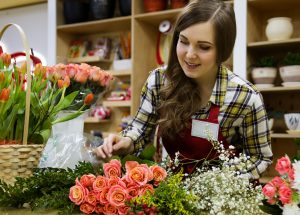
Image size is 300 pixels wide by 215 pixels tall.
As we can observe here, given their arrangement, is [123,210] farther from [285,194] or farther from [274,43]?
[274,43]

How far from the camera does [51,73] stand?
1.12 metres

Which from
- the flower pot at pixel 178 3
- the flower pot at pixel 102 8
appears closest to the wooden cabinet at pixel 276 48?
the flower pot at pixel 178 3

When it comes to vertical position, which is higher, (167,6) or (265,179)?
(167,6)

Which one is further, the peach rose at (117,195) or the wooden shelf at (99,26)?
the wooden shelf at (99,26)

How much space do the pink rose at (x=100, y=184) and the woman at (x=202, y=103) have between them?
373 mm

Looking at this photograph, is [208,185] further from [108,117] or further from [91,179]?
[108,117]

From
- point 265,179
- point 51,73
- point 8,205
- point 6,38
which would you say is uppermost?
point 6,38

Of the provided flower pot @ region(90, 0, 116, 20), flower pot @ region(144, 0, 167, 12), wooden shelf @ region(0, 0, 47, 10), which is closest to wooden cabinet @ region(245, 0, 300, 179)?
flower pot @ region(144, 0, 167, 12)

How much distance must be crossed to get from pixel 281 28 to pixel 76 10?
165 cm

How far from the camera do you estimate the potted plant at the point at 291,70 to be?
2.38 m

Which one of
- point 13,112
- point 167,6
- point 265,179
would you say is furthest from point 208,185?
point 167,6

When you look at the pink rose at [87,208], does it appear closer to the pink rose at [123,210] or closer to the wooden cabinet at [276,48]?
the pink rose at [123,210]

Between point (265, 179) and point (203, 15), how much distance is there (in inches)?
61.6

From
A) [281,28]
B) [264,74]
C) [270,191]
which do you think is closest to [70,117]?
[270,191]
